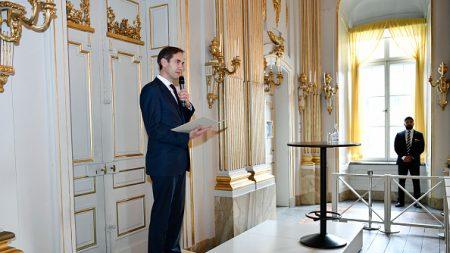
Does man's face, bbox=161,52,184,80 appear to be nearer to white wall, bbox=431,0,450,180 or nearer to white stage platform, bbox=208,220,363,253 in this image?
white stage platform, bbox=208,220,363,253

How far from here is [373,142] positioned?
28.2ft

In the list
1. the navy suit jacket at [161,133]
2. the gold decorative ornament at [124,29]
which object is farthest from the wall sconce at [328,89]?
the navy suit jacket at [161,133]

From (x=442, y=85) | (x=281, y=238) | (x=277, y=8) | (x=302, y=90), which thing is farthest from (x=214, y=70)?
(x=442, y=85)

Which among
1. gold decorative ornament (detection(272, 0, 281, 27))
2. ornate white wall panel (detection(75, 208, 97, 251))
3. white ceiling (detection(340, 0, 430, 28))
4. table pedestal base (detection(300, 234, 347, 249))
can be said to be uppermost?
white ceiling (detection(340, 0, 430, 28))

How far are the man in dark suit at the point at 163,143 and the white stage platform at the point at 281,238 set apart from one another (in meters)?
0.83

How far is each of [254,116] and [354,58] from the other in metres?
Answer: 4.95

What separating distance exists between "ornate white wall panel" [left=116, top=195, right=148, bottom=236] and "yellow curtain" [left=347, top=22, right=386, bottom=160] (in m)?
6.05

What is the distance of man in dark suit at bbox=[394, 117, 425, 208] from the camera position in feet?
22.8

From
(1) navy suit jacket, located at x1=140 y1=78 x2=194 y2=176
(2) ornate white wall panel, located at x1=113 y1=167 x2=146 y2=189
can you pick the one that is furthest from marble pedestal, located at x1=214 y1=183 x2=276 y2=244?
(1) navy suit jacket, located at x1=140 y1=78 x2=194 y2=176

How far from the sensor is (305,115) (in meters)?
7.30

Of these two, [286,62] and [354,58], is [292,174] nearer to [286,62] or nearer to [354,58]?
[286,62]

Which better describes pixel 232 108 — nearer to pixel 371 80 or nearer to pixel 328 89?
pixel 328 89

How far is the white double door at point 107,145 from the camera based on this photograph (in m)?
3.17

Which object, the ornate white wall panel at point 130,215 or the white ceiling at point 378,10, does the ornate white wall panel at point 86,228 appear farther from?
the white ceiling at point 378,10
